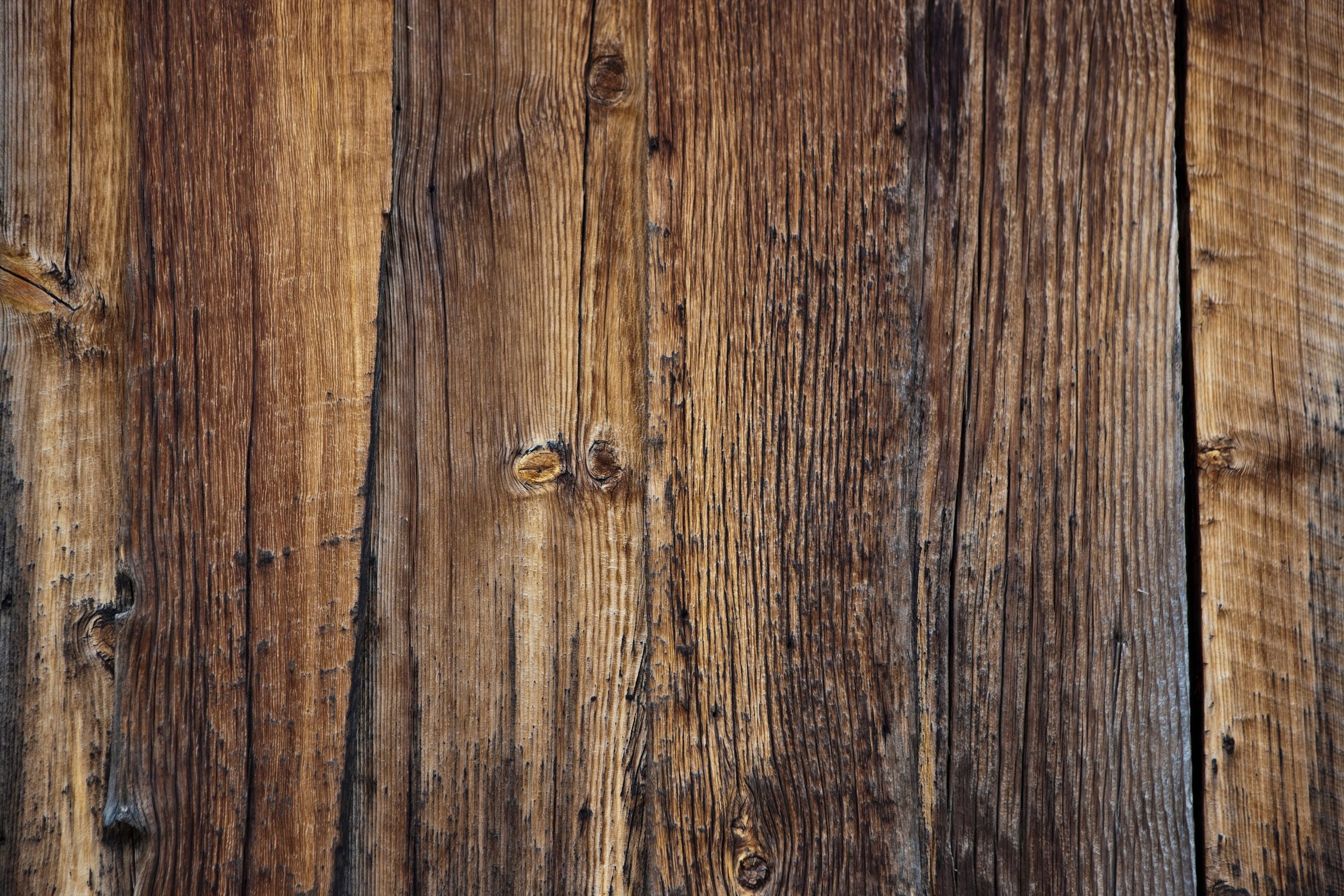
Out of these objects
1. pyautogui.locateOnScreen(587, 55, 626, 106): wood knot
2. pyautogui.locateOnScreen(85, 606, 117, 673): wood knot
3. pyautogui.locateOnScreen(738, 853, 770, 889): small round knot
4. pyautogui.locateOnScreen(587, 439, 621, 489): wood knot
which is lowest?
pyautogui.locateOnScreen(738, 853, 770, 889): small round knot

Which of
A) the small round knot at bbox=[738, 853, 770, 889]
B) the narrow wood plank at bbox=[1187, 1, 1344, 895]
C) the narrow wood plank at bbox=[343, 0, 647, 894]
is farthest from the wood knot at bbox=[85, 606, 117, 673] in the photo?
the narrow wood plank at bbox=[1187, 1, 1344, 895]

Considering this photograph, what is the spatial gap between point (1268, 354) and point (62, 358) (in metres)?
1.54

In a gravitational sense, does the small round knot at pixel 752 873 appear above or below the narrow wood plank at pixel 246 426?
below

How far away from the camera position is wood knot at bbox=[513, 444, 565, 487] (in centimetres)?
98

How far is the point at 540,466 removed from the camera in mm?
985

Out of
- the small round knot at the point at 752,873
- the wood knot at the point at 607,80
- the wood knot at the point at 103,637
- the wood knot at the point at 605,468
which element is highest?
the wood knot at the point at 607,80

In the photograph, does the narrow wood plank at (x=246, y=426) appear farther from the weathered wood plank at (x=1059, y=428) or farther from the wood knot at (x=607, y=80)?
the weathered wood plank at (x=1059, y=428)

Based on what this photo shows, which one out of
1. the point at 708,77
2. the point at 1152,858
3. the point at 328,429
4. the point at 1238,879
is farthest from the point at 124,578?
the point at 1238,879

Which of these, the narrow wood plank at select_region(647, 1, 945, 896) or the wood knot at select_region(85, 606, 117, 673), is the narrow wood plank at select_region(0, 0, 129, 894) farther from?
the narrow wood plank at select_region(647, 1, 945, 896)

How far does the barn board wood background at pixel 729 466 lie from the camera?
0.96 metres

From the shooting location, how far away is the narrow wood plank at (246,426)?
0.96 meters

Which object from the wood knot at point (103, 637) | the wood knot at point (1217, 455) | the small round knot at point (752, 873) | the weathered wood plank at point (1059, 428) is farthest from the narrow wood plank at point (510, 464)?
the wood knot at point (1217, 455)

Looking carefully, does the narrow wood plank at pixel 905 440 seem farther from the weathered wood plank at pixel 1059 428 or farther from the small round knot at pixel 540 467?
the small round knot at pixel 540 467

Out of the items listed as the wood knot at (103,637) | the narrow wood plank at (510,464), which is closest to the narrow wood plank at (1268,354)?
the narrow wood plank at (510,464)
